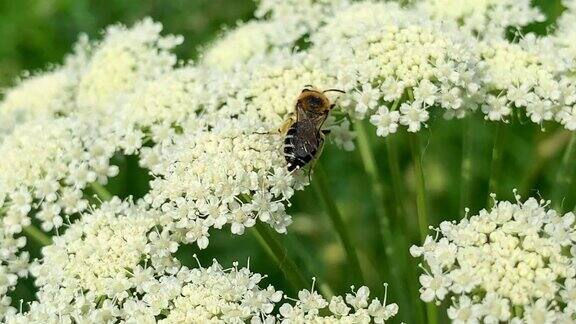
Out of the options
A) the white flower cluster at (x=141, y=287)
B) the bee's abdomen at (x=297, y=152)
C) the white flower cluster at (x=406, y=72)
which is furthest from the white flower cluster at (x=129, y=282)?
the white flower cluster at (x=406, y=72)

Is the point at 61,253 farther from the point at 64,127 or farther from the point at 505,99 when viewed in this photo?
the point at 505,99

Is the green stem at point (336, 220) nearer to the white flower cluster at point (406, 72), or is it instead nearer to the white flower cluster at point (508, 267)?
the white flower cluster at point (406, 72)

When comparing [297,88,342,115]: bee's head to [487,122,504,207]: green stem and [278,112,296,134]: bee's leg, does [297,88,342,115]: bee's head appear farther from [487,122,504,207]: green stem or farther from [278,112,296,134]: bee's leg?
[487,122,504,207]: green stem

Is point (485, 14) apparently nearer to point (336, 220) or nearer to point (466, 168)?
point (466, 168)

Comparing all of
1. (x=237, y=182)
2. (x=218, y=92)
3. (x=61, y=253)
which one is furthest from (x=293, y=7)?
(x=61, y=253)

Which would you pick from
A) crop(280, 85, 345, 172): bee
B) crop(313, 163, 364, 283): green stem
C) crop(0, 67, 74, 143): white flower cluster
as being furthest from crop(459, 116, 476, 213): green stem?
crop(0, 67, 74, 143): white flower cluster
